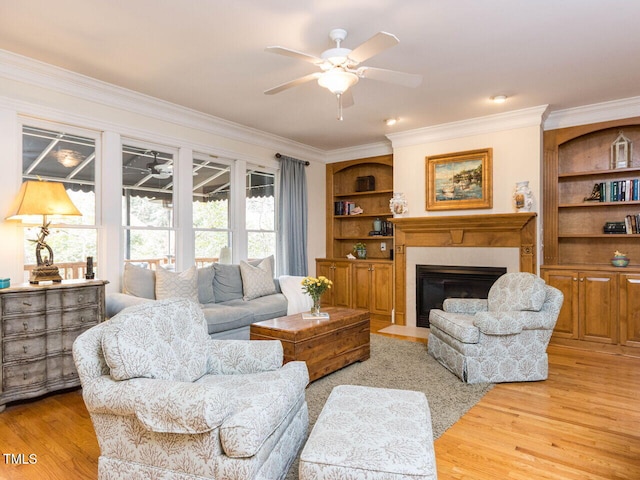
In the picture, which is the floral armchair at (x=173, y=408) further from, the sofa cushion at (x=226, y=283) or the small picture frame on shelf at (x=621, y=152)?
the small picture frame on shelf at (x=621, y=152)

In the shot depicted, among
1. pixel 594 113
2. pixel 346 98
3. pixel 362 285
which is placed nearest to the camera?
pixel 346 98

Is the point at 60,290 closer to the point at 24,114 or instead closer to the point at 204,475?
the point at 24,114

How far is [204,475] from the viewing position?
1600 mm

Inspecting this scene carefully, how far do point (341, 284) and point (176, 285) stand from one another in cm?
303

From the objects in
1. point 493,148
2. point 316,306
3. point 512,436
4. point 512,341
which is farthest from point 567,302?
point 316,306

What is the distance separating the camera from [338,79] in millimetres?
2754

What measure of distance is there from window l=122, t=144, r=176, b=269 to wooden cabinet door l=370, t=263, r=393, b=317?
9.58 feet

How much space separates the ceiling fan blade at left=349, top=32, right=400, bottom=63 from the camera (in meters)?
2.22

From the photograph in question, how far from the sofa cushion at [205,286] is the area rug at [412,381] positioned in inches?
64.1

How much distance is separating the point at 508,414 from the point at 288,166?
430 centimetres

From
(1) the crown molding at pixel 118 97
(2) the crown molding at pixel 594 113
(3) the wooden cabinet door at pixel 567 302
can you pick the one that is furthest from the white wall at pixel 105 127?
(3) the wooden cabinet door at pixel 567 302

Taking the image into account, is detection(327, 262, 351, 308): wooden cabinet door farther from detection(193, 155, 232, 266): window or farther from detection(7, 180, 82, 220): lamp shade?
detection(7, 180, 82, 220): lamp shade

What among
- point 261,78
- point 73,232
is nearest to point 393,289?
point 261,78

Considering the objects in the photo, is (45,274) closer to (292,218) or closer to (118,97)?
(118,97)
